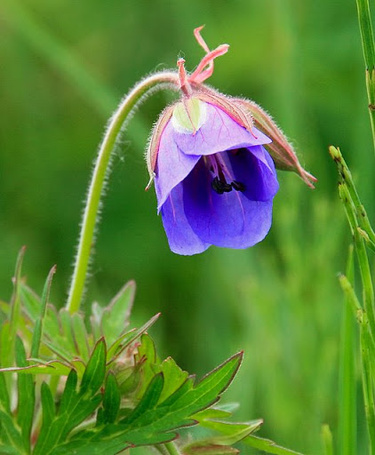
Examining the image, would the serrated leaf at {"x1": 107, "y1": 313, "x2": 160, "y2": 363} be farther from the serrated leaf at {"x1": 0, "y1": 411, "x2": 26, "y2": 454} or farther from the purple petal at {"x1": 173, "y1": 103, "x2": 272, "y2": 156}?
the purple petal at {"x1": 173, "y1": 103, "x2": 272, "y2": 156}

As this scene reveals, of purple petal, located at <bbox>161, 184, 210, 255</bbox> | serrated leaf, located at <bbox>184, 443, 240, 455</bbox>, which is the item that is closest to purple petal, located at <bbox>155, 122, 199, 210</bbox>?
purple petal, located at <bbox>161, 184, 210, 255</bbox>

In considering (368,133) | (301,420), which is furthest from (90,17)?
(301,420)

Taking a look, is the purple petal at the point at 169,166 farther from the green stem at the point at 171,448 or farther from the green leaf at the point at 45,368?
the green stem at the point at 171,448

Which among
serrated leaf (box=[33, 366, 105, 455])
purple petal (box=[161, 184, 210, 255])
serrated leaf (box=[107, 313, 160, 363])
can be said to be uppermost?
purple petal (box=[161, 184, 210, 255])

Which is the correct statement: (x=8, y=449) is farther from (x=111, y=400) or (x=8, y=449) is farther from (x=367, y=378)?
(x=367, y=378)

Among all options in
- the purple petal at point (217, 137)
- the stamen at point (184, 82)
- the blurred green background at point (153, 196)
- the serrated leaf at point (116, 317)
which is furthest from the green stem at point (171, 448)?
the blurred green background at point (153, 196)

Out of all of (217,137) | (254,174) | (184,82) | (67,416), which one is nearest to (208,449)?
(67,416)
